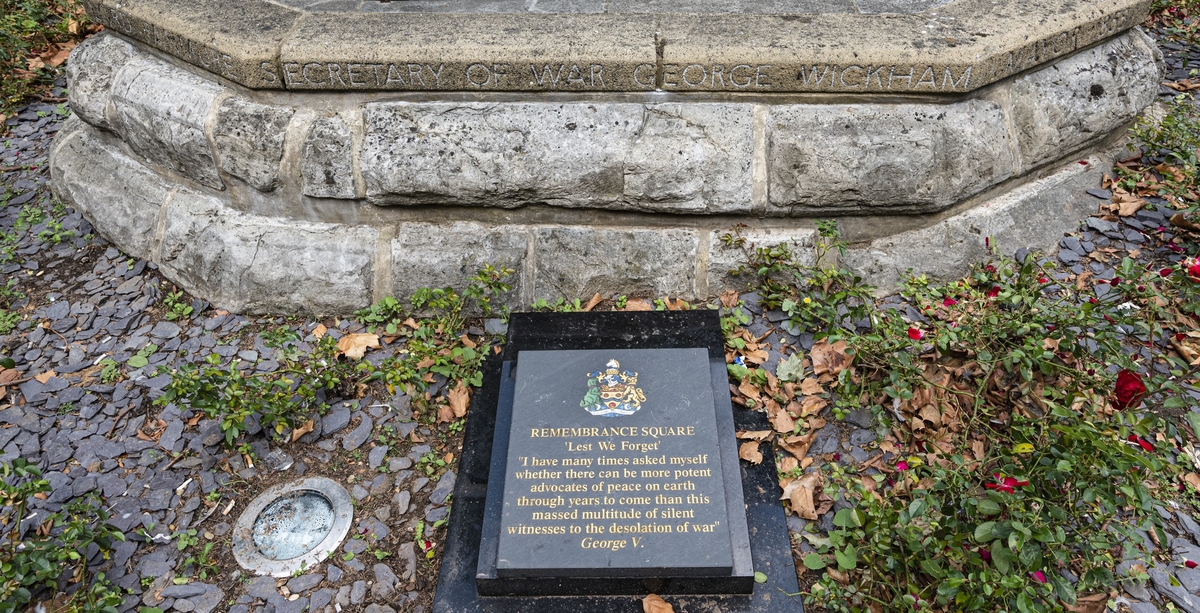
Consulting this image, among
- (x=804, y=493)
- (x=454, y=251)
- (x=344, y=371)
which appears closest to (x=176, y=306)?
(x=344, y=371)

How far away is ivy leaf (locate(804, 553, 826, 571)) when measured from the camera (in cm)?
205

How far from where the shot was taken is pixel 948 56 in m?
2.58

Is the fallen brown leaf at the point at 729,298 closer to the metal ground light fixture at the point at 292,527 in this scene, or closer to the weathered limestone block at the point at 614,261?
the weathered limestone block at the point at 614,261

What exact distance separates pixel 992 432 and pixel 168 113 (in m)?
3.14

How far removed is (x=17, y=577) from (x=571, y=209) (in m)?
1.96

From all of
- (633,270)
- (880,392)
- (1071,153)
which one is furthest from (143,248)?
(1071,153)

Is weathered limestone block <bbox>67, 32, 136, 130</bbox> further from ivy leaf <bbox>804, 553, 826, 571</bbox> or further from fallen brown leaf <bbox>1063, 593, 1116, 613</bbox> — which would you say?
fallen brown leaf <bbox>1063, 593, 1116, 613</bbox>

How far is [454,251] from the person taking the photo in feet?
9.47

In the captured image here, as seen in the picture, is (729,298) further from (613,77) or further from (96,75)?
(96,75)

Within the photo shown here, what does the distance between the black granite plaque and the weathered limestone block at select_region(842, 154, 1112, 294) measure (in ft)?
2.92

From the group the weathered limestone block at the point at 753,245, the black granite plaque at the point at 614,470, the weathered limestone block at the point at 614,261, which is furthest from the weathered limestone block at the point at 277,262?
the weathered limestone block at the point at 753,245

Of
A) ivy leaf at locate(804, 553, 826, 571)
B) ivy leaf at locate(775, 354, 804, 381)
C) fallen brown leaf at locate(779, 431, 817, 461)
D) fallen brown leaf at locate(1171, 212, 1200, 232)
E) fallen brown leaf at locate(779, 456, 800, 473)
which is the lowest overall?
ivy leaf at locate(804, 553, 826, 571)

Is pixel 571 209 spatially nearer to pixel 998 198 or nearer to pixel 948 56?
pixel 948 56

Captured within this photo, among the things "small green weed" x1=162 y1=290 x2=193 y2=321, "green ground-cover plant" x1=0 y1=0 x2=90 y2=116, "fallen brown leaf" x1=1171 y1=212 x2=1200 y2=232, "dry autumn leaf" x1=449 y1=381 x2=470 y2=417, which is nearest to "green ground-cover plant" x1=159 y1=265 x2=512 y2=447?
"dry autumn leaf" x1=449 y1=381 x2=470 y2=417
